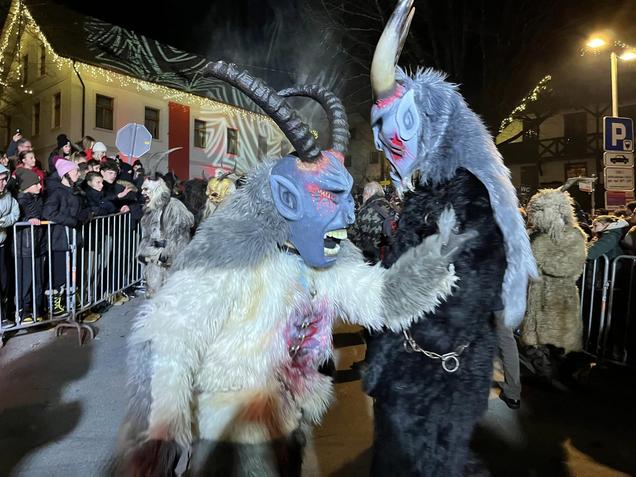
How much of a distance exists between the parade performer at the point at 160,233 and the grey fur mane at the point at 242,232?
4.23 metres

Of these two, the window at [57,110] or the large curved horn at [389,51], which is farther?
the window at [57,110]

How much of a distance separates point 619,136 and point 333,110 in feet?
29.0

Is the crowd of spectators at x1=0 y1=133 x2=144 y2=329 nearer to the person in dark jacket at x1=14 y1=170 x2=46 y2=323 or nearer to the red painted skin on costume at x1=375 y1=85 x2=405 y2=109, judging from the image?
the person in dark jacket at x1=14 y1=170 x2=46 y2=323

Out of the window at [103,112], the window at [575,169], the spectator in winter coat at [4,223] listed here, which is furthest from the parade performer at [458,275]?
the window at [575,169]

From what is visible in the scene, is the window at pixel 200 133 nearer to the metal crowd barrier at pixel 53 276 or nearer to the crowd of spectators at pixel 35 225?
the crowd of spectators at pixel 35 225

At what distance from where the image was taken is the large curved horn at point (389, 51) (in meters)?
1.86

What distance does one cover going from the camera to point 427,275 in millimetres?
1701

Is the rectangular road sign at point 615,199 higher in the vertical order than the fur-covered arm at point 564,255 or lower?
higher

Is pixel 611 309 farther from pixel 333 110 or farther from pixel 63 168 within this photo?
pixel 63 168

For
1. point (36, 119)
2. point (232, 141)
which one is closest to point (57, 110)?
point (36, 119)

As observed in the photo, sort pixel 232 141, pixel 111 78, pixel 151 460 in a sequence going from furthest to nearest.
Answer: pixel 232 141 < pixel 111 78 < pixel 151 460

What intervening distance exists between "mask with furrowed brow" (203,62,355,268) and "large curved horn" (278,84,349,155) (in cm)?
19

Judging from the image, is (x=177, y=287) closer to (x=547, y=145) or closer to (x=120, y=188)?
(x=120, y=188)

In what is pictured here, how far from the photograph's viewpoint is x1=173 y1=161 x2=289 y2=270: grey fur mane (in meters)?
1.65
